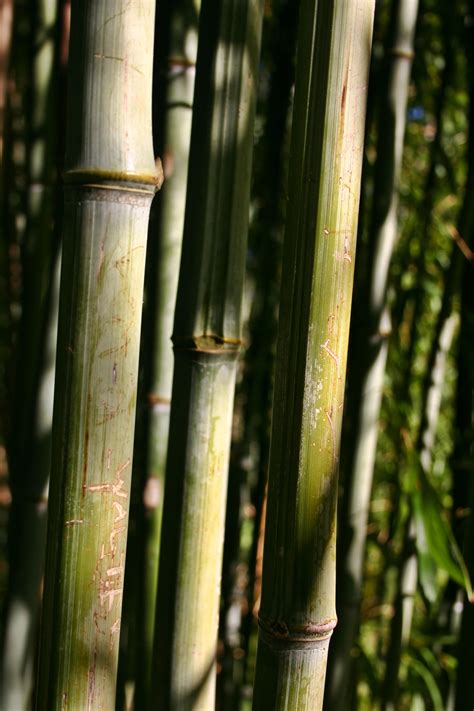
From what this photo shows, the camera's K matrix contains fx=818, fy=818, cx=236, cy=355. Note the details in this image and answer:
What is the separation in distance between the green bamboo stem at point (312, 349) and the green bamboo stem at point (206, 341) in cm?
10

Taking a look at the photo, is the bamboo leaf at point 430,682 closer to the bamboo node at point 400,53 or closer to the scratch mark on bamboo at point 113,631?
the scratch mark on bamboo at point 113,631

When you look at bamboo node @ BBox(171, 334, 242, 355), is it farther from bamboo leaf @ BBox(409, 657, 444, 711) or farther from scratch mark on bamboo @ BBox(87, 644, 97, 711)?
bamboo leaf @ BBox(409, 657, 444, 711)

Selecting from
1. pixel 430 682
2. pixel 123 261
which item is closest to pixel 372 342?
pixel 123 261

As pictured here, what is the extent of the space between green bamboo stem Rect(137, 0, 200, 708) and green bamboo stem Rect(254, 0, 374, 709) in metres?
0.25

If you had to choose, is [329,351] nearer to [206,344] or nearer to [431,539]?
[206,344]

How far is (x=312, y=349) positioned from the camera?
598mm

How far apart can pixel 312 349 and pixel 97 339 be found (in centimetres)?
16

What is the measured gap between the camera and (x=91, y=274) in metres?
0.60

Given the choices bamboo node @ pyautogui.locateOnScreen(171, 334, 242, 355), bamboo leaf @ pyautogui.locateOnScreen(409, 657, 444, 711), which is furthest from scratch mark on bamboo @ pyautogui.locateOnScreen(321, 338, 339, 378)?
bamboo leaf @ pyautogui.locateOnScreen(409, 657, 444, 711)

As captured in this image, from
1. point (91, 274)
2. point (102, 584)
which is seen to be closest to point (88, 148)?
point (91, 274)

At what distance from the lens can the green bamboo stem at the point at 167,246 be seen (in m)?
0.83

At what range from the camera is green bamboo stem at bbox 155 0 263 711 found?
0.69 meters

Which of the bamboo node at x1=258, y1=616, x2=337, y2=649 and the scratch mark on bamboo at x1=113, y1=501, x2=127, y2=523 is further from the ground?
the scratch mark on bamboo at x1=113, y1=501, x2=127, y2=523

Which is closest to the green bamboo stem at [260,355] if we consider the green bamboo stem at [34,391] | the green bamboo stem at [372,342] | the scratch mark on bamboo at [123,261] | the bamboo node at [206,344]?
the green bamboo stem at [372,342]
